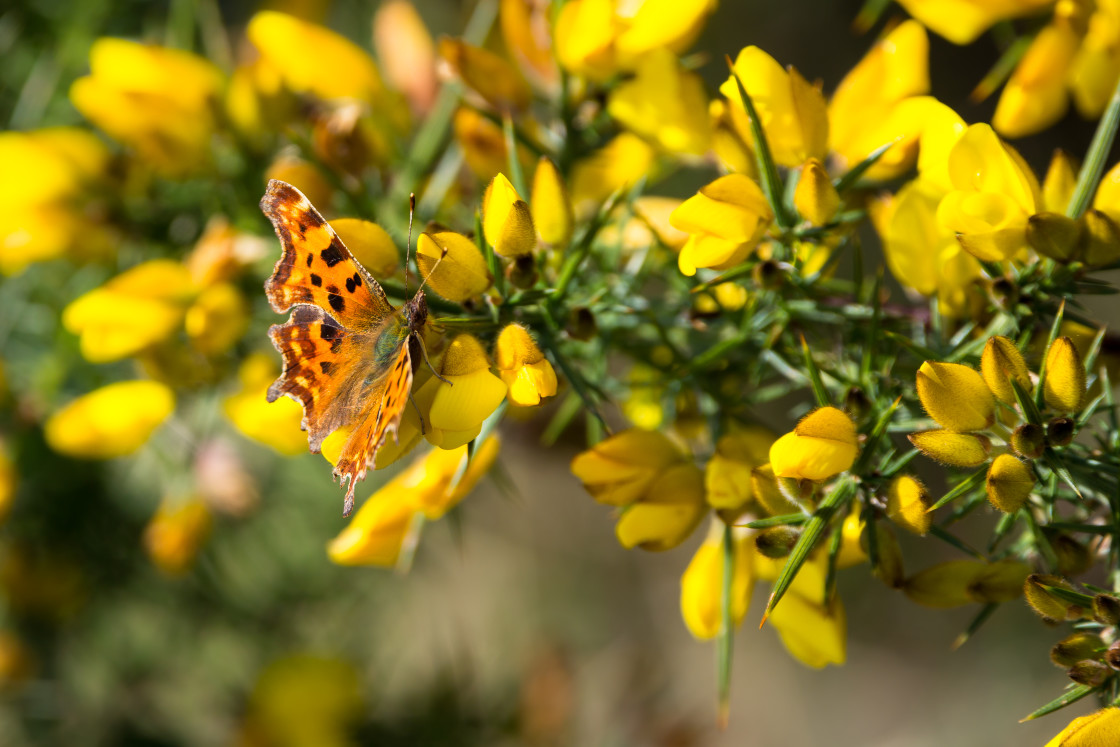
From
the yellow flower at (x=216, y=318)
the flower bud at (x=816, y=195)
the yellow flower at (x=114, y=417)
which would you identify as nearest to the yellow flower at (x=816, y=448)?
the flower bud at (x=816, y=195)

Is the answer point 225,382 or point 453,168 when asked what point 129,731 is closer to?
point 225,382

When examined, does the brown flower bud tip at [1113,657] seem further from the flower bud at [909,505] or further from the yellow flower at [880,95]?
the yellow flower at [880,95]

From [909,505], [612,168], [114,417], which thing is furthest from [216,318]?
[909,505]

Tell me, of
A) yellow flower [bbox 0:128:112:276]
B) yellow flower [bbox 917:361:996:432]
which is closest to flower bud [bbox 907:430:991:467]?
yellow flower [bbox 917:361:996:432]

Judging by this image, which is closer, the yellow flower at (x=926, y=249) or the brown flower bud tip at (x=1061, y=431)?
the brown flower bud tip at (x=1061, y=431)

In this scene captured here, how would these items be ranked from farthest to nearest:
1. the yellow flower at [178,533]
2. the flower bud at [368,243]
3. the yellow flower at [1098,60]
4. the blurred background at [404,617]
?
1. the blurred background at [404,617]
2. the yellow flower at [178,533]
3. the yellow flower at [1098,60]
4. the flower bud at [368,243]

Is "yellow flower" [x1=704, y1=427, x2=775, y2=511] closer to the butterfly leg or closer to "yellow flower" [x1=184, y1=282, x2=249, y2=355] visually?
the butterfly leg

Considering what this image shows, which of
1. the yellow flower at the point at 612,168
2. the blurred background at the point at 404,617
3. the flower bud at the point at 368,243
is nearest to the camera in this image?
the flower bud at the point at 368,243
